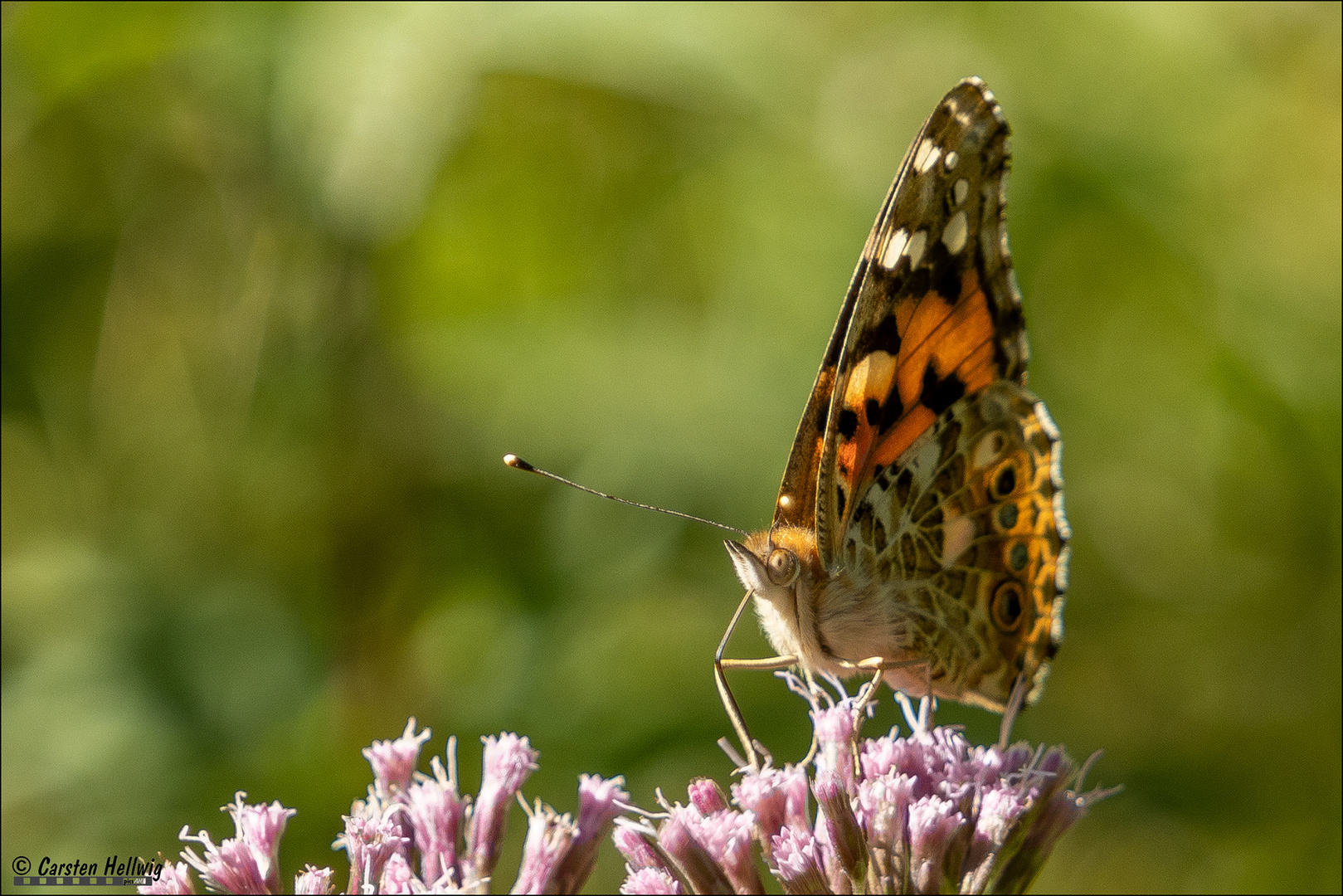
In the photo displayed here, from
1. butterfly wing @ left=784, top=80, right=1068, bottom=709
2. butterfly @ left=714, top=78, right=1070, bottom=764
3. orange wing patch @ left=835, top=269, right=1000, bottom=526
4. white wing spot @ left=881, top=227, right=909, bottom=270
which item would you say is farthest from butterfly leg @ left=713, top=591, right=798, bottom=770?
white wing spot @ left=881, top=227, right=909, bottom=270

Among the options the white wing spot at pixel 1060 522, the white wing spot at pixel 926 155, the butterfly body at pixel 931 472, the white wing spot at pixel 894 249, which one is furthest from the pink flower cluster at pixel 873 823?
the white wing spot at pixel 926 155

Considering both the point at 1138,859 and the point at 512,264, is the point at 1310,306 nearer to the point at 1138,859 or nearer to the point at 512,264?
the point at 1138,859

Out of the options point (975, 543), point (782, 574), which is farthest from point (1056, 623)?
point (782, 574)

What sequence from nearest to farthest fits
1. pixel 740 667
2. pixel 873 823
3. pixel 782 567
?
1. pixel 873 823
2. pixel 782 567
3. pixel 740 667

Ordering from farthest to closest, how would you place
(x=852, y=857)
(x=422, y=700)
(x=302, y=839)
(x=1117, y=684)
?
(x=1117, y=684)
(x=422, y=700)
(x=302, y=839)
(x=852, y=857)

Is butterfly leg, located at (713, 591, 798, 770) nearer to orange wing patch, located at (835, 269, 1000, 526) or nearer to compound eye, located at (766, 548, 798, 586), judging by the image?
compound eye, located at (766, 548, 798, 586)

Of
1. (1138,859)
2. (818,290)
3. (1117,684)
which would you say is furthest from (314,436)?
(1138,859)

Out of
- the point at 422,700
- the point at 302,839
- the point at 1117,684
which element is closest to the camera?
the point at 302,839

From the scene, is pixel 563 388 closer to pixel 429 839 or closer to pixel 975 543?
pixel 975 543
